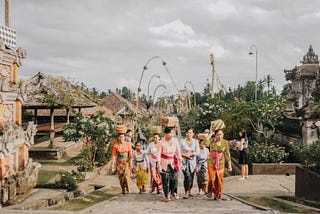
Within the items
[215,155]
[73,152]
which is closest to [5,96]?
[215,155]

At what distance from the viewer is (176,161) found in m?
8.31

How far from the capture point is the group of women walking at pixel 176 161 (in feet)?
26.6

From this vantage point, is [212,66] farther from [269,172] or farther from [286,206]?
[286,206]

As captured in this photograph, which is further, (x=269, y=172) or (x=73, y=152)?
(x=73, y=152)

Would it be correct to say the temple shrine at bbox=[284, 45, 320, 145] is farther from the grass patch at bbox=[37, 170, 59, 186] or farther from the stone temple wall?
the stone temple wall

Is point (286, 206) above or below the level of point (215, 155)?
below

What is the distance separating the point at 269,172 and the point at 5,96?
1014cm

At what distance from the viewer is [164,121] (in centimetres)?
817

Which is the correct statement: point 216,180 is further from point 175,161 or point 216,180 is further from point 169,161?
point 169,161

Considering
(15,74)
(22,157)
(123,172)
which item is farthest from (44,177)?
(123,172)

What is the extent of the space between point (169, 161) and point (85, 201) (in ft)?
8.40

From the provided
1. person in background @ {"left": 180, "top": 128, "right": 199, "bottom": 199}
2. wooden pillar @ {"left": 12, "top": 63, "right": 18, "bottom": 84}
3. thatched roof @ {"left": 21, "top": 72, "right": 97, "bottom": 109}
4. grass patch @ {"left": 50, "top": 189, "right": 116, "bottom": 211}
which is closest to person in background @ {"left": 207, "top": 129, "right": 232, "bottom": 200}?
person in background @ {"left": 180, "top": 128, "right": 199, "bottom": 199}

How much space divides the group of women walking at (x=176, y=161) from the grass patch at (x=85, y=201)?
0.64 m

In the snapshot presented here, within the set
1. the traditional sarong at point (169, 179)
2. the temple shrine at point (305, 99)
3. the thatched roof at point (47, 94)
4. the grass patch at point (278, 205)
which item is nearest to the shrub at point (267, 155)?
the temple shrine at point (305, 99)
